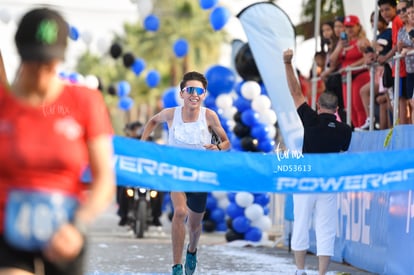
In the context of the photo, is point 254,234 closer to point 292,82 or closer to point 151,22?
point 292,82

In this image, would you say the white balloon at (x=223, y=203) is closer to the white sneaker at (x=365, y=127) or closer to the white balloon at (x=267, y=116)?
the white balloon at (x=267, y=116)

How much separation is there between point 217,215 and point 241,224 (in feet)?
9.86

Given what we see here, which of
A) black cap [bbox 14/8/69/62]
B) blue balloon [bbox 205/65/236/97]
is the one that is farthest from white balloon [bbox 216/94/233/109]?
black cap [bbox 14/8/69/62]

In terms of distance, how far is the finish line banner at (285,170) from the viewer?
7828mm

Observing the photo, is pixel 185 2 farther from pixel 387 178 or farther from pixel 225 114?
pixel 387 178

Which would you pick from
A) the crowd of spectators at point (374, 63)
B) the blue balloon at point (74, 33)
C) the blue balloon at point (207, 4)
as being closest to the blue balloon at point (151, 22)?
the blue balloon at point (74, 33)

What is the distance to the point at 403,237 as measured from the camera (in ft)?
34.7

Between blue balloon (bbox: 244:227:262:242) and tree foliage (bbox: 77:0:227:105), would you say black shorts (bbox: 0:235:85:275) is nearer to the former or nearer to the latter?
blue balloon (bbox: 244:227:262:242)

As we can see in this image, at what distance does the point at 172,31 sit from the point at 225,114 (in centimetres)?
4260

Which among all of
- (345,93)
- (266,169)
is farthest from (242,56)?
(266,169)

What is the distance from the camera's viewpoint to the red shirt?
440cm

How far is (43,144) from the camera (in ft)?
14.5

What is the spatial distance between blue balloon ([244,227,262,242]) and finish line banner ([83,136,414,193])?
860cm

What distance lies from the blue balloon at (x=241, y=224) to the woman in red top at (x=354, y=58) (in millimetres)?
3733
